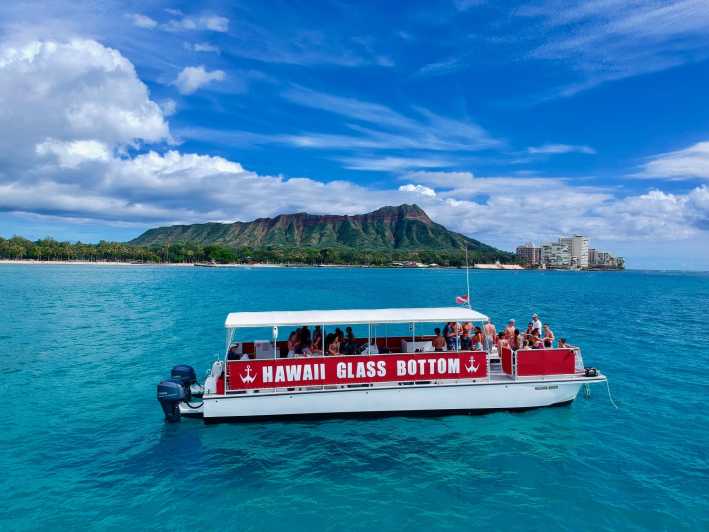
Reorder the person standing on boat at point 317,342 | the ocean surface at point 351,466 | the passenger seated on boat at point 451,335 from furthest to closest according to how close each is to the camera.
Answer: the passenger seated on boat at point 451,335
the person standing on boat at point 317,342
the ocean surface at point 351,466

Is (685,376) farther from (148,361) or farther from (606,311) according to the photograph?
(606,311)

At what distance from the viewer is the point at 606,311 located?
170 feet

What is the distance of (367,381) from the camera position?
13898 mm

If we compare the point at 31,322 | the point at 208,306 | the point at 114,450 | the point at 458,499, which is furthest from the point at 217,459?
the point at 208,306

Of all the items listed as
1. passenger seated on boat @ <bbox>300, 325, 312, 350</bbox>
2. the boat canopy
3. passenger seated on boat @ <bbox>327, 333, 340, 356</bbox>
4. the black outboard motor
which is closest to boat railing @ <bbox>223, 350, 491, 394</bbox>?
passenger seated on boat @ <bbox>327, 333, 340, 356</bbox>

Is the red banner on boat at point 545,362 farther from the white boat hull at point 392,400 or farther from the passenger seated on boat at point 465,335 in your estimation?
the passenger seated on boat at point 465,335

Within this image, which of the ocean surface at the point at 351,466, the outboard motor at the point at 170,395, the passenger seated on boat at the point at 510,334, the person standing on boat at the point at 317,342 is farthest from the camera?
the passenger seated on boat at the point at 510,334

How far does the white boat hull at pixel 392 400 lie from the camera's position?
1344cm

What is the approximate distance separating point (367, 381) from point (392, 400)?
1003mm

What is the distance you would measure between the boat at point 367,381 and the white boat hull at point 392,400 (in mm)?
31

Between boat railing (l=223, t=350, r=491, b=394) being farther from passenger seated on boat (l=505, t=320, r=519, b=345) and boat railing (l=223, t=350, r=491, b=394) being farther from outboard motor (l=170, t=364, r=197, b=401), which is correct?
passenger seated on boat (l=505, t=320, r=519, b=345)

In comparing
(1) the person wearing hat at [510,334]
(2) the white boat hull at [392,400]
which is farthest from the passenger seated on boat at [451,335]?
(1) the person wearing hat at [510,334]

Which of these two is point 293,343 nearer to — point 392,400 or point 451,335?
point 392,400

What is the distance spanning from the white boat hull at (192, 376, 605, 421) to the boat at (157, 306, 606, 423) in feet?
0.10
